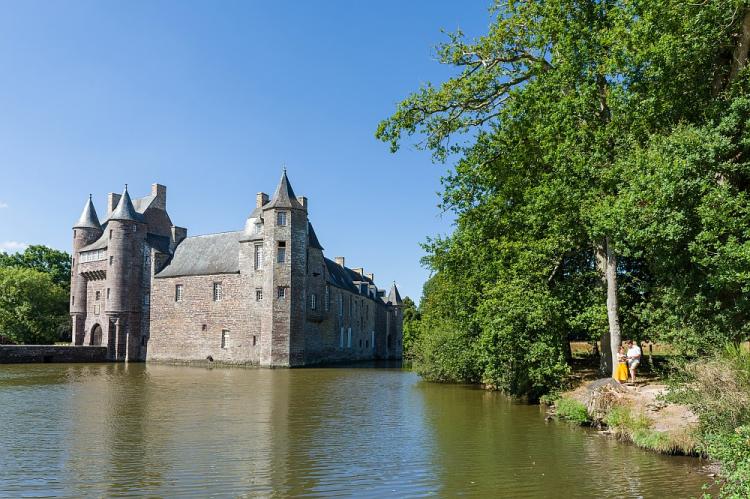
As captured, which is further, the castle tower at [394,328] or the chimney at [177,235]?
the castle tower at [394,328]

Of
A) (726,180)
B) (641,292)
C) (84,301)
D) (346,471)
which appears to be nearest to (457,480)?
(346,471)

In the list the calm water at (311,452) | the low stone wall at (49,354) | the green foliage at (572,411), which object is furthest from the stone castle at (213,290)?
the green foliage at (572,411)

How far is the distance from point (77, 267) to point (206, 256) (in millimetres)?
13537

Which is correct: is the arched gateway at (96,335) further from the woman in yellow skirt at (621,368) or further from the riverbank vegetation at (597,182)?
the woman in yellow skirt at (621,368)

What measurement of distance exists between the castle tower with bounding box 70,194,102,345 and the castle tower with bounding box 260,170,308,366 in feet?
66.2

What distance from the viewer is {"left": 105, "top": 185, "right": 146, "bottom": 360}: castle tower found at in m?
46.0

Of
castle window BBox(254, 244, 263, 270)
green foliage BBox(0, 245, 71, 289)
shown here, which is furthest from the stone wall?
green foliage BBox(0, 245, 71, 289)

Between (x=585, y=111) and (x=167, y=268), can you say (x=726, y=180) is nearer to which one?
(x=585, y=111)

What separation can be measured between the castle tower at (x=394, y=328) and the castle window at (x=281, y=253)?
87.8 ft

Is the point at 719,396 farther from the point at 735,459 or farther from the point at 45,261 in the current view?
the point at 45,261

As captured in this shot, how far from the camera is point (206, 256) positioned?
45562 millimetres

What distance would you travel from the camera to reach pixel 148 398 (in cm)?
1886

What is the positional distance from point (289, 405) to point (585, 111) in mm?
11873

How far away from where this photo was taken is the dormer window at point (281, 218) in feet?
130
